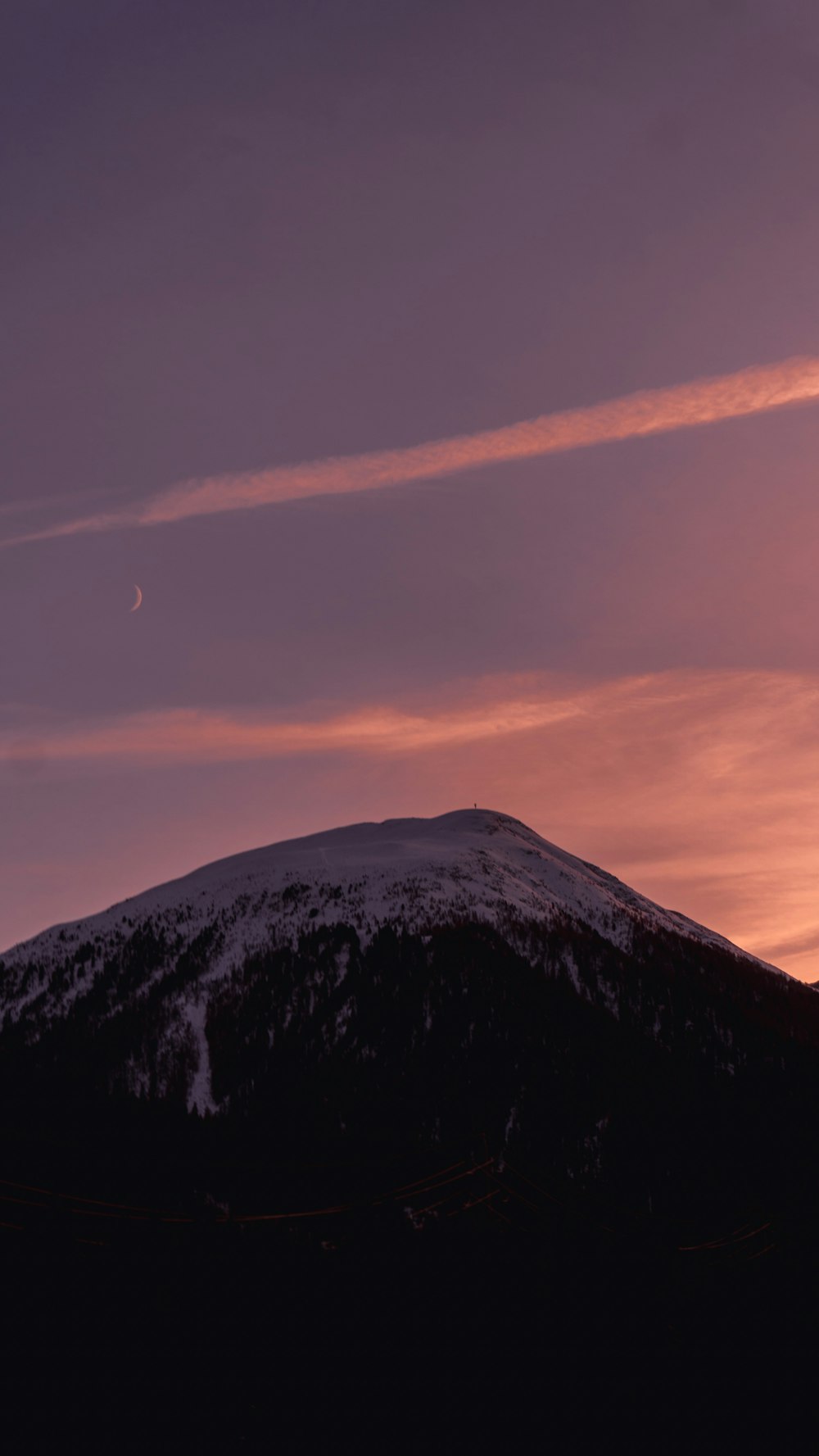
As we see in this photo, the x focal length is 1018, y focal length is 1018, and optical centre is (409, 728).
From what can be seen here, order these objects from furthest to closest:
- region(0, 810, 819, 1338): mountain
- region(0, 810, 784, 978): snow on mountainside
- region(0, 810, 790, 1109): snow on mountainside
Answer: region(0, 810, 784, 978): snow on mountainside
region(0, 810, 790, 1109): snow on mountainside
region(0, 810, 819, 1338): mountain

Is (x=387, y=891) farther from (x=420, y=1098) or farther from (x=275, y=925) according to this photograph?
(x=420, y=1098)

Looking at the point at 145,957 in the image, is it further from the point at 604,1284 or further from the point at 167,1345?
the point at 167,1345

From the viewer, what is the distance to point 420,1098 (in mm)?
45469

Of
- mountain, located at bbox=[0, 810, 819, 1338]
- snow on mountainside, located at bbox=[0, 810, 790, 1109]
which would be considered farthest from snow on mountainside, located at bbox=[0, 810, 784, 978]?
mountain, located at bbox=[0, 810, 819, 1338]

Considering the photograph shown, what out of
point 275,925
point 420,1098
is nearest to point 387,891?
point 275,925

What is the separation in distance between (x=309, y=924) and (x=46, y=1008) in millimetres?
17081

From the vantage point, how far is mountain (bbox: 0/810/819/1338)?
28.9 m

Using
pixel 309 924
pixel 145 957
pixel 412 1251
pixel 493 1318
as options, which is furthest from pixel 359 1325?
pixel 145 957

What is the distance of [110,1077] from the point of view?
51688mm

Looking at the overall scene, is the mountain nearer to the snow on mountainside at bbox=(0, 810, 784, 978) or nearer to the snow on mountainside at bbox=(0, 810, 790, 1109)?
the snow on mountainside at bbox=(0, 810, 790, 1109)

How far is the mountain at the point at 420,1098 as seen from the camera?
28906 millimetres

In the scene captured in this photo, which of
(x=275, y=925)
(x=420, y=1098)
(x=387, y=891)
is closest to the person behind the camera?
(x=420, y=1098)

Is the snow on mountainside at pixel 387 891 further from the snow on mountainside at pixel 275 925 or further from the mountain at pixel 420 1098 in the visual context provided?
the mountain at pixel 420 1098

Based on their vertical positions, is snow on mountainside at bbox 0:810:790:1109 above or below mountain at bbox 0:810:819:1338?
above
